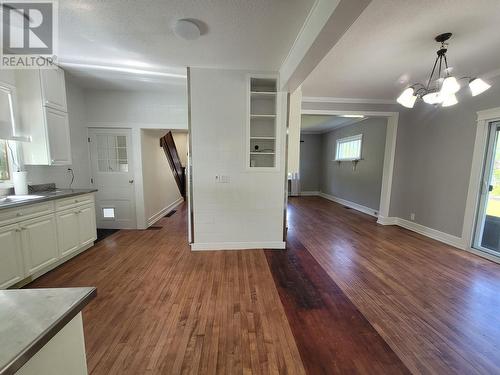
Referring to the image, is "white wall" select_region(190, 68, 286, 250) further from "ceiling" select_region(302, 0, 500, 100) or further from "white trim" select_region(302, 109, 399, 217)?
"white trim" select_region(302, 109, 399, 217)

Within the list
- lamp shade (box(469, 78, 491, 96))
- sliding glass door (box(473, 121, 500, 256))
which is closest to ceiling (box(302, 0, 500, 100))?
lamp shade (box(469, 78, 491, 96))

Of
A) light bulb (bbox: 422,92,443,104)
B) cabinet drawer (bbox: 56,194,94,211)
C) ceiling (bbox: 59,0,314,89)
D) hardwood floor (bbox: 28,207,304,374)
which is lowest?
hardwood floor (bbox: 28,207,304,374)

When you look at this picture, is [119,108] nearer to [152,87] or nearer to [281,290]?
[152,87]

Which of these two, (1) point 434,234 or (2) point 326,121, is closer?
(1) point 434,234

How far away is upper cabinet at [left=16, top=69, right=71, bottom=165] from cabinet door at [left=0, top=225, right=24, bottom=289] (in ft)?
3.74

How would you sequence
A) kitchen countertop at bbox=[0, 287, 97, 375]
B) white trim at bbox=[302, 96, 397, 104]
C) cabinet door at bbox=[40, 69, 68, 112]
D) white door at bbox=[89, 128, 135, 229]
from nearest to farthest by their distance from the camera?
kitchen countertop at bbox=[0, 287, 97, 375]
cabinet door at bbox=[40, 69, 68, 112]
white door at bbox=[89, 128, 135, 229]
white trim at bbox=[302, 96, 397, 104]

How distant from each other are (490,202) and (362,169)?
3.06 meters

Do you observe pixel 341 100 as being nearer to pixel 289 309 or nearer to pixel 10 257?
pixel 289 309

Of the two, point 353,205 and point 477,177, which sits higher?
point 477,177

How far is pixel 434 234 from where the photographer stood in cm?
388

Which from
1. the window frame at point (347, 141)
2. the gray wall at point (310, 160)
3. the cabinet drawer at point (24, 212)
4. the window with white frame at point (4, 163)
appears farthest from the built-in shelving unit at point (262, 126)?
the gray wall at point (310, 160)

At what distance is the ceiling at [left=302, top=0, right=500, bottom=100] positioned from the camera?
1810mm

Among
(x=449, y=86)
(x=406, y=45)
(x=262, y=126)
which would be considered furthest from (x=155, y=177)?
(x=449, y=86)

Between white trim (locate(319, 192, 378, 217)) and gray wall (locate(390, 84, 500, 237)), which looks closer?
gray wall (locate(390, 84, 500, 237))
